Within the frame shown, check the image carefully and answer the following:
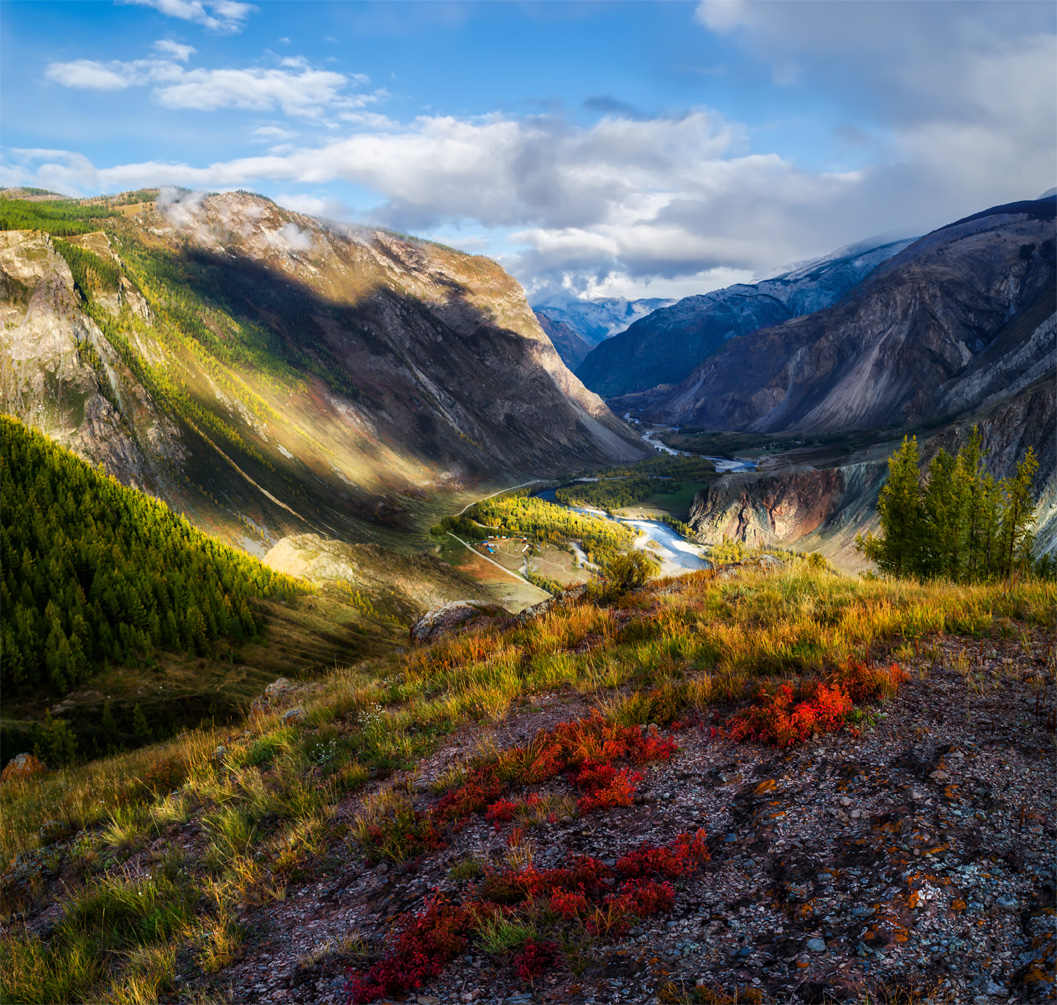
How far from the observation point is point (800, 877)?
17.4 feet

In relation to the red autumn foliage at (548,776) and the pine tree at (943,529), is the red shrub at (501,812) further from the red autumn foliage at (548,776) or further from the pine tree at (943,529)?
the pine tree at (943,529)

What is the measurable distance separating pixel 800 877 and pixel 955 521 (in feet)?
98.5

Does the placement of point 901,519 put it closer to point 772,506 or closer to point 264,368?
point 772,506

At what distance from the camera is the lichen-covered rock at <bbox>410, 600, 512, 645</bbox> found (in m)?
20.5

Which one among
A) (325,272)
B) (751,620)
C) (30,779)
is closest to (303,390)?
(325,272)

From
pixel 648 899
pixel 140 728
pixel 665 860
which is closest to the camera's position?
pixel 648 899

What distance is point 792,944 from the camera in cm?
459

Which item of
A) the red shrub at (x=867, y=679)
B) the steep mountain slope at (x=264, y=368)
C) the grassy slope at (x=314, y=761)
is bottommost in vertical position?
the grassy slope at (x=314, y=761)

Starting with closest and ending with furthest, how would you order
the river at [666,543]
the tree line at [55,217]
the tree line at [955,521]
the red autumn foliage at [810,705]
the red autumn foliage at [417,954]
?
the red autumn foliage at [417,954] → the red autumn foliage at [810,705] → the tree line at [955,521] → the river at [666,543] → the tree line at [55,217]

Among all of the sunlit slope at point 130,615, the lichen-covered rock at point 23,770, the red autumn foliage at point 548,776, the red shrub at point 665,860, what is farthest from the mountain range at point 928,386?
the lichen-covered rock at point 23,770

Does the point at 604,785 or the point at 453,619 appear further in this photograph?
the point at 453,619

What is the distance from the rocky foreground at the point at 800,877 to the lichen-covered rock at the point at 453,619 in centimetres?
1243

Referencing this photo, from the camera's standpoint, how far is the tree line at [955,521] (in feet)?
90.8

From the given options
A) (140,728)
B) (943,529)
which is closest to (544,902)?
(943,529)
